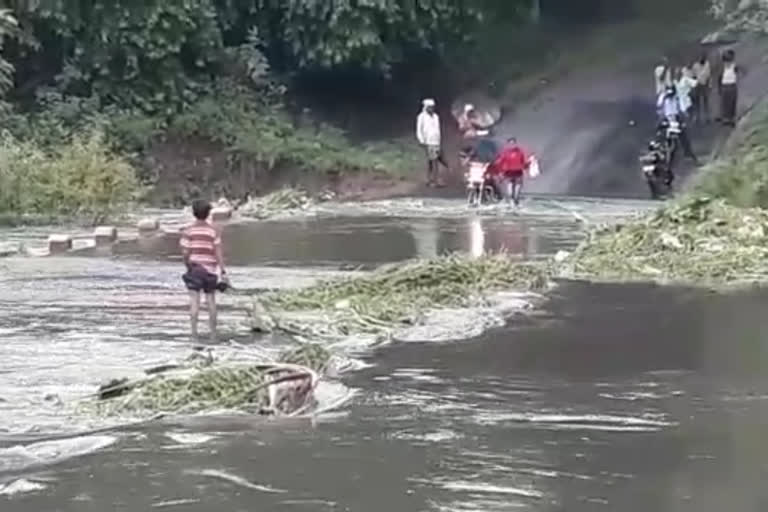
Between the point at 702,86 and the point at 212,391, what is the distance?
26744 mm

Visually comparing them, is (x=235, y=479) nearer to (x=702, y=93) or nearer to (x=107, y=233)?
(x=107, y=233)

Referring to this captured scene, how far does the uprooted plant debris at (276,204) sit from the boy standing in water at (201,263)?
14.6 m

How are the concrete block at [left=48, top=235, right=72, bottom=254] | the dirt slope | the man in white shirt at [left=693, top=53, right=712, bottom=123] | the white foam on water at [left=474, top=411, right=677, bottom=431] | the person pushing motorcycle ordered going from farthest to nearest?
the man in white shirt at [left=693, top=53, right=712, bottom=123] < the dirt slope < the person pushing motorcycle < the concrete block at [left=48, top=235, right=72, bottom=254] < the white foam on water at [left=474, top=411, right=677, bottom=431]

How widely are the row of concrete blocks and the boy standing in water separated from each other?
8.22 meters

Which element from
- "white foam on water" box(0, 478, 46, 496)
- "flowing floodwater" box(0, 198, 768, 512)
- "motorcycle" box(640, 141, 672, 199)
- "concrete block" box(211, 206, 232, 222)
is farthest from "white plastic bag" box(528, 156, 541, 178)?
"white foam on water" box(0, 478, 46, 496)

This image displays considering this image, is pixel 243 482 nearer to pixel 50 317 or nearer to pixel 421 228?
pixel 50 317

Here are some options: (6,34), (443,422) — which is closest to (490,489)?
(443,422)

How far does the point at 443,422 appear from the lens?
11.2m

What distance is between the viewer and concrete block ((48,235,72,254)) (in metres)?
23.7

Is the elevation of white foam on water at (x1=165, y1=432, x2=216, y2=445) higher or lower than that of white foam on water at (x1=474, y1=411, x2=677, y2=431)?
lower

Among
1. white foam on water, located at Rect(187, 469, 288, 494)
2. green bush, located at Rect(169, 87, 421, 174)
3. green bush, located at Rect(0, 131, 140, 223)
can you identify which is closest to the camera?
white foam on water, located at Rect(187, 469, 288, 494)

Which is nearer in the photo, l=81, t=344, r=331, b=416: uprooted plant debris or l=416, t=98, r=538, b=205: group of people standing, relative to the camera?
l=81, t=344, r=331, b=416: uprooted plant debris

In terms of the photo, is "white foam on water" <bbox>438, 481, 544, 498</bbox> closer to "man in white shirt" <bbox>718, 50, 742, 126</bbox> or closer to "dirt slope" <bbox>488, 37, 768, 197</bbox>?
"dirt slope" <bbox>488, 37, 768, 197</bbox>

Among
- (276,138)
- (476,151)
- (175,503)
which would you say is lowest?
(175,503)
